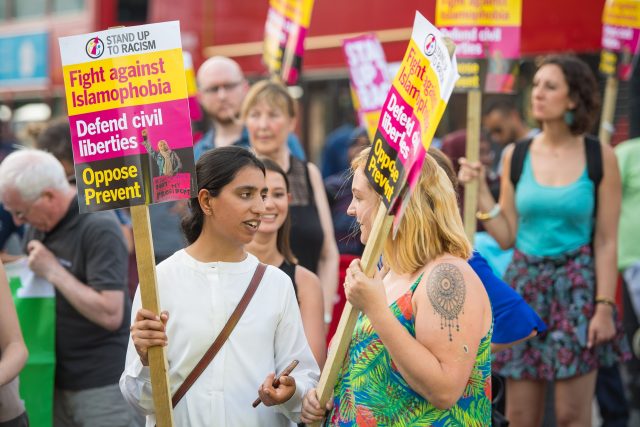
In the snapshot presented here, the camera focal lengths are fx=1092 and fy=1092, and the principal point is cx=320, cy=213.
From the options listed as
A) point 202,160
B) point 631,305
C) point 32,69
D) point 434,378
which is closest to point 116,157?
point 202,160

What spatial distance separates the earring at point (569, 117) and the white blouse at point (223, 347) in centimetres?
238

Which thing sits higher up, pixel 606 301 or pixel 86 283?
pixel 86 283

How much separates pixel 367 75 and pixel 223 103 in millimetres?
1403

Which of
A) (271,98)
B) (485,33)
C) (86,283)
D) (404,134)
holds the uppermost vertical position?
(485,33)

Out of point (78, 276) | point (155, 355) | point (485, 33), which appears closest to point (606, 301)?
point (485, 33)

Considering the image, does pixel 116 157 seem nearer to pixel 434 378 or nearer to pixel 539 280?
pixel 434 378

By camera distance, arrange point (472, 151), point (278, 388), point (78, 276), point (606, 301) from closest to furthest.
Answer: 1. point (278, 388)
2. point (78, 276)
3. point (606, 301)
4. point (472, 151)

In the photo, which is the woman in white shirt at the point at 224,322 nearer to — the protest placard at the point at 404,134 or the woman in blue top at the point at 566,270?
the protest placard at the point at 404,134

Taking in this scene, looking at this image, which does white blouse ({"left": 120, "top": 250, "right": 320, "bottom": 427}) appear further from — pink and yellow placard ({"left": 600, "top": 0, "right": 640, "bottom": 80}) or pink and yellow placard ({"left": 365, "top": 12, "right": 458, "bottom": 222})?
pink and yellow placard ({"left": 600, "top": 0, "right": 640, "bottom": 80})

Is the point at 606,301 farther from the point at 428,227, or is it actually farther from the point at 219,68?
the point at 219,68

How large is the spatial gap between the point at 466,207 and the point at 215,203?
1978 millimetres

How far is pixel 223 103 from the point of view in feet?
23.1

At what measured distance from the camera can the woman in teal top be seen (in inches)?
125

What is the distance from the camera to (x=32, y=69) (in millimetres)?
18562
